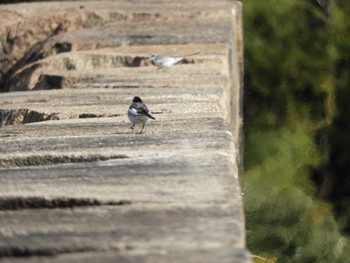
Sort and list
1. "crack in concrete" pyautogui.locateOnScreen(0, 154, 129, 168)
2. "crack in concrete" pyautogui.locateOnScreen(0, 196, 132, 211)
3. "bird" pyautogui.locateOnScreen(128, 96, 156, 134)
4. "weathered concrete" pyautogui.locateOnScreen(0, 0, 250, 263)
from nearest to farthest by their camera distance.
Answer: "weathered concrete" pyautogui.locateOnScreen(0, 0, 250, 263), "crack in concrete" pyautogui.locateOnScreen(0, 196, 132, 211), "crack in concrete" pyautogui.locateOnScreen(0, 154, 129, 168), "bird" pyautogui.locateOnScreen(128, 96, 156, 134)

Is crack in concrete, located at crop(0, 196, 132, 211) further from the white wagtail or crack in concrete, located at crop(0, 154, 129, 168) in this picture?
the white wagtail

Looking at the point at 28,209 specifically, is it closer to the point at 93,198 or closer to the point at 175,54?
the point at 93,198

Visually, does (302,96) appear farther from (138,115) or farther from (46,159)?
(46,159)

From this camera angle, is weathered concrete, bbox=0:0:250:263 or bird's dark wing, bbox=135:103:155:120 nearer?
weathered concrete, bbox=0:0:250:263

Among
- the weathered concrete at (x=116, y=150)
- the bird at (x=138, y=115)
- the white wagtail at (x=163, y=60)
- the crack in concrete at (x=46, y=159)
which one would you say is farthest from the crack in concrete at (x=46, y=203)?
the white wagtail at (x=163, y=60)

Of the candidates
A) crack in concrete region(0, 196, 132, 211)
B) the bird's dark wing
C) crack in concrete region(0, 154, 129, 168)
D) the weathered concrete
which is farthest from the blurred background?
crack in concrete region(0, 196, 132, 211)

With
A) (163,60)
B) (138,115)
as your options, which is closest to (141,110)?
(138,115)
